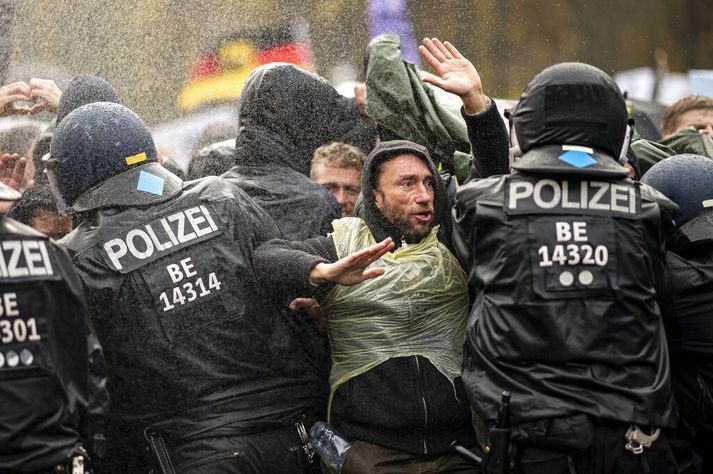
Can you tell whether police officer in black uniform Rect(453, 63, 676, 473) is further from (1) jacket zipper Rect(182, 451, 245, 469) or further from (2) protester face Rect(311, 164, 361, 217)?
(2) protester face Rect(311, 164, 361, 217)

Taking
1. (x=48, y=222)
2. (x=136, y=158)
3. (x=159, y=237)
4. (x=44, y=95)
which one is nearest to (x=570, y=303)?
(x=159, y=237)

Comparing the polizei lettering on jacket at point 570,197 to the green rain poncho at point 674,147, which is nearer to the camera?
the polizei lettering on jacket at point 570,197

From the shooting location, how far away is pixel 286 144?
586 cm

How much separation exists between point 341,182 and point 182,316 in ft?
5.03

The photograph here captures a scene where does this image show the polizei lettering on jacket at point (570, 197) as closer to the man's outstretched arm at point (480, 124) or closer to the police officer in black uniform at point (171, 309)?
the man's outstretched arm at point (480, 124)

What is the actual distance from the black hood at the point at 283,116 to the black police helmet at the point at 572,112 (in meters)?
1.48

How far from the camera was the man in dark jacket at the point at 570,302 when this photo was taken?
175 inches

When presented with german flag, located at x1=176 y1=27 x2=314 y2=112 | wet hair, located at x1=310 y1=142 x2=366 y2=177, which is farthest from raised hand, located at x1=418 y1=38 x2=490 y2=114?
german flag, located at x1=176 y1=27 x2=314 y2=112

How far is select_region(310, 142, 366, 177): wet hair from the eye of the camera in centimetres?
605

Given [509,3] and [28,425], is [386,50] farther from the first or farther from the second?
[509,3]

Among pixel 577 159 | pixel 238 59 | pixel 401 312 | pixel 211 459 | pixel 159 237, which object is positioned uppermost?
pixel 238 59

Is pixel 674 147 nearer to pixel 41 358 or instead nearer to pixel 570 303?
pixel 570 303

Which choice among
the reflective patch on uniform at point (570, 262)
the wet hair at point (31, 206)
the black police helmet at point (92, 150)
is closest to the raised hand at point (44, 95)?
the wet hair at point (31, 206)

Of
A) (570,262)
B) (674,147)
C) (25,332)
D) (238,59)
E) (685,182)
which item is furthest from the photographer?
(238,59)
